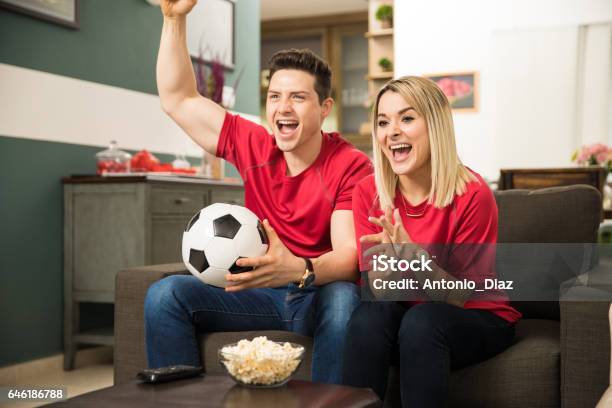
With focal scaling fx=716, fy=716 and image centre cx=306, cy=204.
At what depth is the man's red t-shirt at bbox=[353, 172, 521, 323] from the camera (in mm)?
1795

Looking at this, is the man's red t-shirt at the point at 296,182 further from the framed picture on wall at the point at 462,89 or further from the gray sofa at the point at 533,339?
the framed picture on wall at the point at 462,89

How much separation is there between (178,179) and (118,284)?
1.37m

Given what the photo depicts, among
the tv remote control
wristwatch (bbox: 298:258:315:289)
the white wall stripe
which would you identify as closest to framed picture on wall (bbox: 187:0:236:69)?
the white wall stripe

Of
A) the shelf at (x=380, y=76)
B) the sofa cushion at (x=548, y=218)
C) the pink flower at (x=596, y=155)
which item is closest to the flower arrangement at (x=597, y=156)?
the pink flower at (x=596, y=155)

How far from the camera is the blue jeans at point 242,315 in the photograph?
1801 millimetres

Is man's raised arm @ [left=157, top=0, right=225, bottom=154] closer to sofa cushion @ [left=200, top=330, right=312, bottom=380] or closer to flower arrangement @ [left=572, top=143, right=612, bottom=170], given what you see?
sofa cushion @ [left=200, top=330, right=312, bottom=380]

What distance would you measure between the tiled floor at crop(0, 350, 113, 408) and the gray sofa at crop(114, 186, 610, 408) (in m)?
1.01

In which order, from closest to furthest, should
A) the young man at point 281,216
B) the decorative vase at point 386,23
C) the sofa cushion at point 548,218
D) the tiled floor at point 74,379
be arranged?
the young man at point 281,216, the sofa cushion at point 548,218, the tiled floor at point 74,379, the decorative vase at point 386,23

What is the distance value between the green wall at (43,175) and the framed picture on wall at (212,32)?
0.57 m

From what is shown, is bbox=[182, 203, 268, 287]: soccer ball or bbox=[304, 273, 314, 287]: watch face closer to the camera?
bbox=[182, 203, 268, 287]: soccer ball

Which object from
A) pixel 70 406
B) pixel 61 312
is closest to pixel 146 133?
pixel 61 312

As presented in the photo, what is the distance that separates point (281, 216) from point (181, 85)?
526 millimetres

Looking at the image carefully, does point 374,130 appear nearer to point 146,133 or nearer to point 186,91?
point 186,91

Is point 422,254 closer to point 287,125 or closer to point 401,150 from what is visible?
point 401,150
